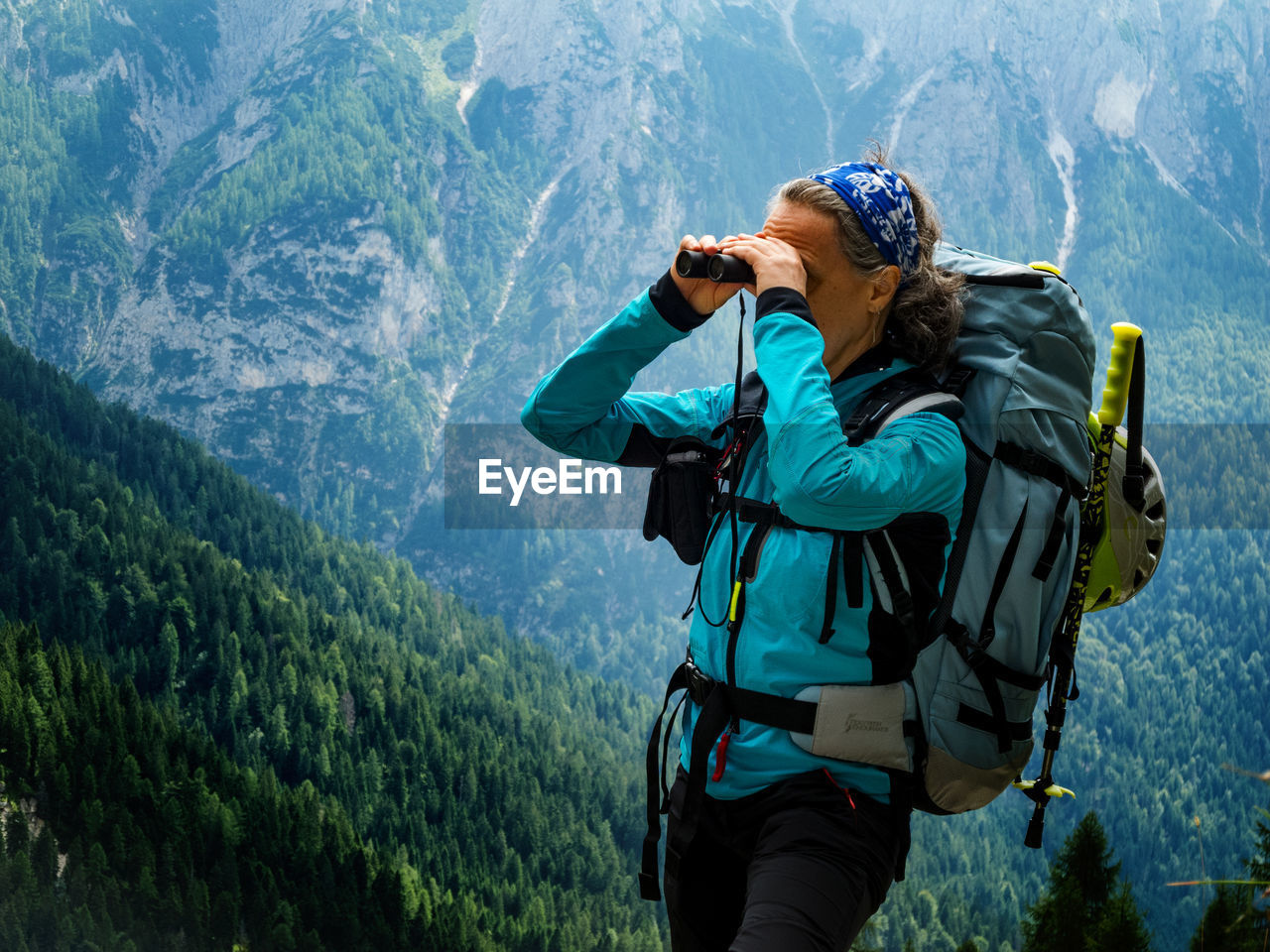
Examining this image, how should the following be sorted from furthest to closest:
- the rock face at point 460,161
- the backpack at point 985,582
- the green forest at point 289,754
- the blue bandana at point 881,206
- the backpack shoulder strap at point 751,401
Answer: the rock face at point 460,161 < the green forest at point 289,754 < the backpack shoulder strap at point 751,401 < the blue bandana at point 881,206 < the backpack at point 985,582

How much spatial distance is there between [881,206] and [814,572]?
831mm

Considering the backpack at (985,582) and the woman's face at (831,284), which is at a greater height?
the woman's face at (831,284)

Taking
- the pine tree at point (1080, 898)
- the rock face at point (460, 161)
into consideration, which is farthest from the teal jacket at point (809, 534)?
the rock face at point (460, 161)

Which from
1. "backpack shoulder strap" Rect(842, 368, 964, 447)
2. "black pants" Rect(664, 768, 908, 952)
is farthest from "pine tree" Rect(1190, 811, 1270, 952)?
"backpack shoulder strap" Rect(842, 368, 964, 447)

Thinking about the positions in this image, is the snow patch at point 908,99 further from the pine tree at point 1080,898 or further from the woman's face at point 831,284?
the woman's face at point 831,284

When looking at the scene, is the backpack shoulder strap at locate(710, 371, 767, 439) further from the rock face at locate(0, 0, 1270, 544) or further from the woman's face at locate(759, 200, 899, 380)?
the rock face at locate(0, 0, 1270, 544)

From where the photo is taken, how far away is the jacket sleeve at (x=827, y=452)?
207 cm

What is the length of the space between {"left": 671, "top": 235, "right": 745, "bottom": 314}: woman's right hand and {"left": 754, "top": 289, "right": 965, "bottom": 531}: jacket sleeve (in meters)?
0.38

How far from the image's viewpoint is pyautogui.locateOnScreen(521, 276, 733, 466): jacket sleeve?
108 inches

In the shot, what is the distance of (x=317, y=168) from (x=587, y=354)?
165298 millimetres

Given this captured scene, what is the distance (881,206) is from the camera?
7.83ft

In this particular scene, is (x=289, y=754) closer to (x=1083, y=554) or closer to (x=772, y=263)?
(x=1083, y=554)

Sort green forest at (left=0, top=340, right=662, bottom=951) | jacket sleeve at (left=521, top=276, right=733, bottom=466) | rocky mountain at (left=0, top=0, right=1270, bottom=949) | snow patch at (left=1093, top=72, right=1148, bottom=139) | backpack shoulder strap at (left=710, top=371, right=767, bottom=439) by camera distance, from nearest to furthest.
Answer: backpack shoulder strap at (left=710, top=371, right=767, bottom=439) < jacket sleeve at (left=521, top=276, right=733, bottom=466) < green forest at (left=0, top=340, right=662, bottom=951) < rocky mountain at (left=0, top=0, right=1270, bottom=949) < snow patch at (left=1093, top=72, right=1148, bottom=139)

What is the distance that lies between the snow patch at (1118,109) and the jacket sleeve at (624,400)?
20123cm
